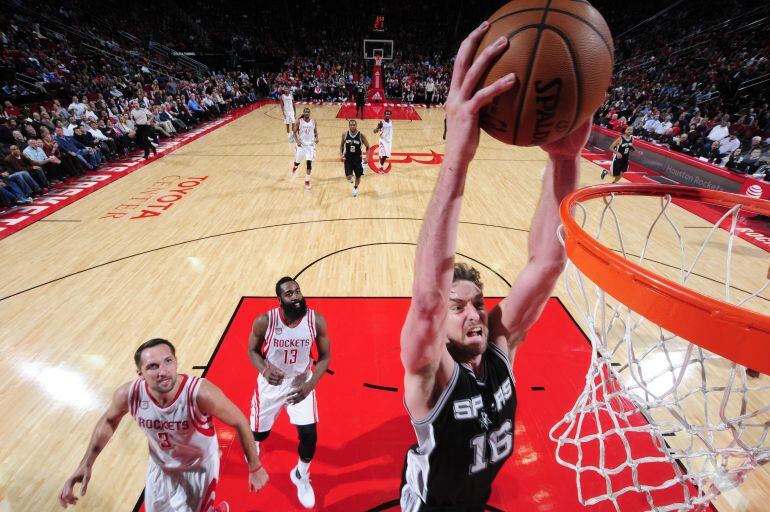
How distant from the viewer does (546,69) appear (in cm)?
119

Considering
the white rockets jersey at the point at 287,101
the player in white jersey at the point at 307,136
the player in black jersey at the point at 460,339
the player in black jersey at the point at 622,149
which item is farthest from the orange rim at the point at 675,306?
the white rockets jersey at the point at 287,101

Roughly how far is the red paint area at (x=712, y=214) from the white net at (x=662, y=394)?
0.52ft

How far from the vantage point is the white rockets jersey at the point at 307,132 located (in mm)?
8680

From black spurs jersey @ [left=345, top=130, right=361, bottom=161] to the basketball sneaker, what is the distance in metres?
6.29

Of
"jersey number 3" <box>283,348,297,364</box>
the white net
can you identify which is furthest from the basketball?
"jersey number 3" <box>283,348,297,364</box>

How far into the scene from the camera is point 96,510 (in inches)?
111

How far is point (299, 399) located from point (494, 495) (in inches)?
60.9

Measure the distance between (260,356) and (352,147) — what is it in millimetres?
5875

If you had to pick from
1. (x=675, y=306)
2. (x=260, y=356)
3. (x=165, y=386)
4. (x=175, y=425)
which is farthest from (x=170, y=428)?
(x=675, y=306)

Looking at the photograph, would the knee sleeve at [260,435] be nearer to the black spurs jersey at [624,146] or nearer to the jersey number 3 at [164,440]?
the jersey number 3 at [164,440]

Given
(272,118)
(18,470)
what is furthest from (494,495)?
(272,118)

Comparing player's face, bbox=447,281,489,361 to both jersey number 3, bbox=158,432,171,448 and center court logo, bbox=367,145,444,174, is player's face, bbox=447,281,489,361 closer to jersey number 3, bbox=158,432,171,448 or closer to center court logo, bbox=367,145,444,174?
jersey number 3, bbox=158,432,171,448

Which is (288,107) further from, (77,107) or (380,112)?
(380,112)

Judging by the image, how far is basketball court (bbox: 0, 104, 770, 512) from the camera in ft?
10.0
